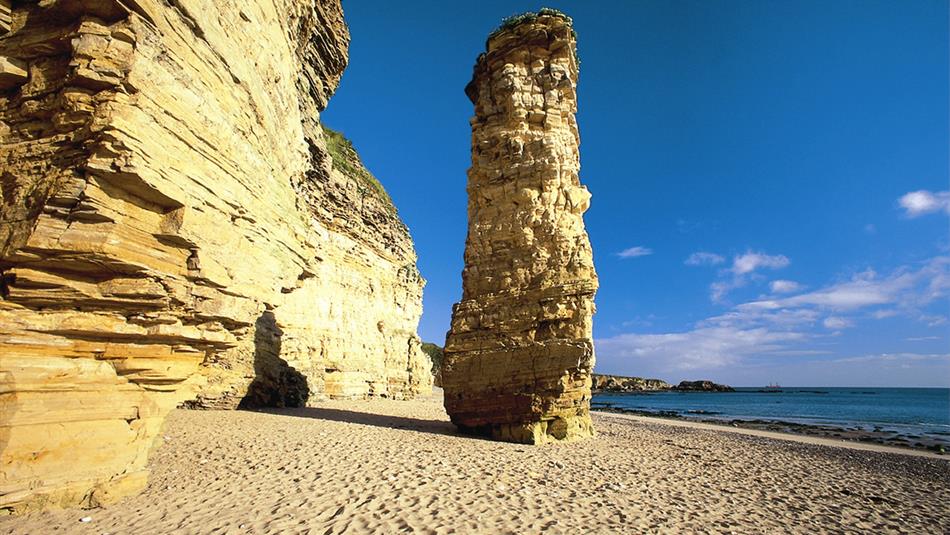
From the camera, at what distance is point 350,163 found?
29484 mm

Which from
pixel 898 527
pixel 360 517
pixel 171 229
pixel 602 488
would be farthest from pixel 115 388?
pixel 898 527

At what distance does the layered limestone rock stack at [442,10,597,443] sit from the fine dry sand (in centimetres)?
138

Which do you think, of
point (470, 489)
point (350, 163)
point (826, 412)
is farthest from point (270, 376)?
point (826, 412)

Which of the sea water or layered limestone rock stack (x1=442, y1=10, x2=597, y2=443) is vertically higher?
layered limestone rock stack (x1=442, y1=10, x2=597, y2=443)

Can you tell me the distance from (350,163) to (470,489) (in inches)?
1055

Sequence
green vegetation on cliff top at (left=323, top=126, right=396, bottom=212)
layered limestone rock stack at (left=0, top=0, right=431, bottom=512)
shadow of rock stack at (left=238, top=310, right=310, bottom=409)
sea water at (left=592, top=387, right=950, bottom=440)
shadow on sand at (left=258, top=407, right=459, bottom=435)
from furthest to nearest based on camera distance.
A: 1. sea water at (left=592, top=387, right=950, bottom=440)
2. green vegetation on cliff top at (left=323, top=126, right=396, bottom=212)
3. shadow of rock stack at (left=238, top=310, right=310, bottom=409)
4. shadow on sand at (left=258, top=407, right=459, bottom=435)
5. layered limestone rock stack at (left=0, top=0, right=431, bottom=512)

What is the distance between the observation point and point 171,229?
5.82 metres

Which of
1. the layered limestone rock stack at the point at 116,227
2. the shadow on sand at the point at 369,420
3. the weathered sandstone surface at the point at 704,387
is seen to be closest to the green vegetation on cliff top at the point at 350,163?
the shadow on sand at the point at 369,420

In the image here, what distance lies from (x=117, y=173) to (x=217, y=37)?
3537 mm

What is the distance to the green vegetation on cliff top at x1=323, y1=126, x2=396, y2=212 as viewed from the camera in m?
27.9

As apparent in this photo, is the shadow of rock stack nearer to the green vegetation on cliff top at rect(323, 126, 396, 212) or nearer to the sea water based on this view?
the green vegetation on cliff top at rect(323, 126, 396, 212)

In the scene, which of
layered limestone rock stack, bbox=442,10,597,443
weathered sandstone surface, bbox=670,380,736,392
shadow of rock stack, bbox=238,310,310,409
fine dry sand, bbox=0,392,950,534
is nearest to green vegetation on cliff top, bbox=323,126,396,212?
shadow of rock stack, bbox=238,310,310,409

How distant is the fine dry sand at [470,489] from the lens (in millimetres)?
5645

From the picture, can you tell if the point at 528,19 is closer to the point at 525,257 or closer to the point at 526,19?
the point at 526,19
